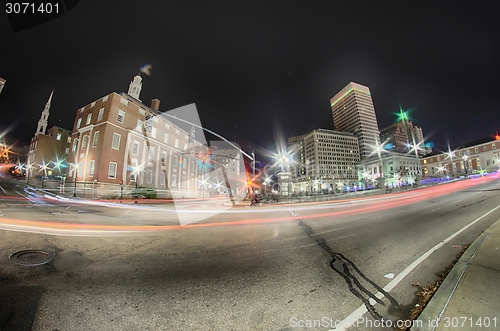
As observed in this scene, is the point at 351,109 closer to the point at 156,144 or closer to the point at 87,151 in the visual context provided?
the point at 156,144

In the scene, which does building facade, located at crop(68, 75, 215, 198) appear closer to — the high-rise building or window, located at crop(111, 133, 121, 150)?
window, located at crop(111, 133, 121, 150)

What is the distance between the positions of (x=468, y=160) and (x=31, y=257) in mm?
137999

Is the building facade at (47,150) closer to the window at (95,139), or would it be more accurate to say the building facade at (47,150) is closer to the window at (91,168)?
the window at (95,139)

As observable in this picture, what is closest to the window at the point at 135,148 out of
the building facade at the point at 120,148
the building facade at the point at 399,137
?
the building facade at the point at 120,148

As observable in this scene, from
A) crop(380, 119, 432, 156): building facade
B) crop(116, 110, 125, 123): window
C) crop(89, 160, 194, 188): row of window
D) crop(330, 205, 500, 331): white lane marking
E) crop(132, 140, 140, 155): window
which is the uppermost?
crop(380, 119, 432, 156): building facade

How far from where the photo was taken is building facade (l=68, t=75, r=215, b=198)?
3178cm

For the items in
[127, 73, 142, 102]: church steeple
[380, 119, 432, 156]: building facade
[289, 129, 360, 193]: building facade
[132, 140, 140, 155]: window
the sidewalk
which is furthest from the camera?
[380, 119, 432, 156]: building facade

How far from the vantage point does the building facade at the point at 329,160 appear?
5497 inches

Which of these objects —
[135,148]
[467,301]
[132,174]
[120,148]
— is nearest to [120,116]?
[120,148]

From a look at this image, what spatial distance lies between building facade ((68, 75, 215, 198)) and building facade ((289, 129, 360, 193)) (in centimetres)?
10714

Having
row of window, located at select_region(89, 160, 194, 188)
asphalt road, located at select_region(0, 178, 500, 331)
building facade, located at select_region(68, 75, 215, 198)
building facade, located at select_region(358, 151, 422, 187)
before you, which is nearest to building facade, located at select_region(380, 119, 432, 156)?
building facade, located at select_region(358, 151, 422, 187)

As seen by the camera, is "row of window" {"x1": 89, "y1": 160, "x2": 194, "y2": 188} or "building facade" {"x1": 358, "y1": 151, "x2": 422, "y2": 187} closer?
"row of window" {"x1": 89, "y1": 160, "x2": 194, "y2": 188}

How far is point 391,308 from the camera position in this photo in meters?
3.02

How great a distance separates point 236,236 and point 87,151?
38.2 meters
